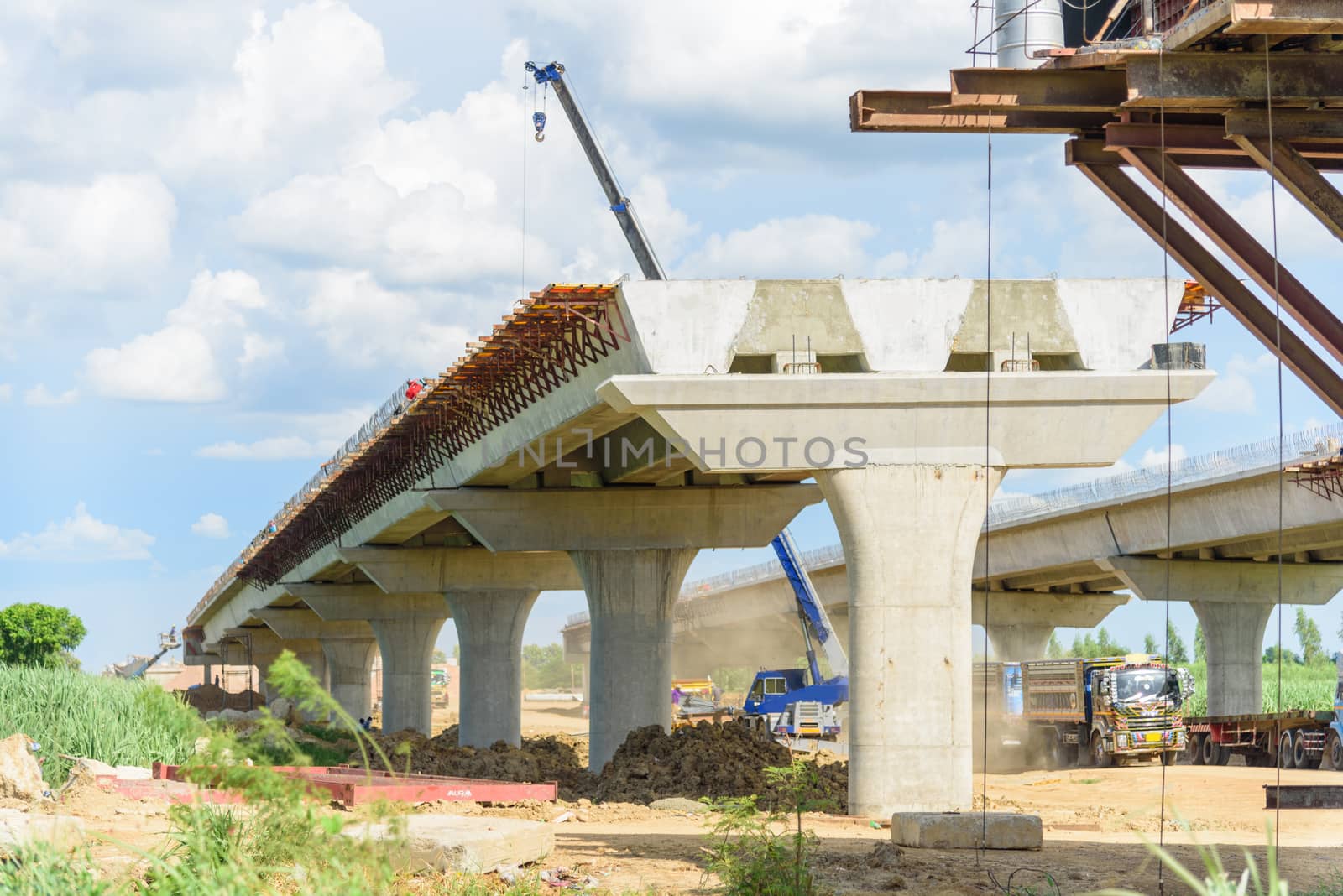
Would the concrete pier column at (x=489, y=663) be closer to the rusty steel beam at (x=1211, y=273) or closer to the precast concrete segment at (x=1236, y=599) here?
the precast concrete segment at (x=1236, y=599)

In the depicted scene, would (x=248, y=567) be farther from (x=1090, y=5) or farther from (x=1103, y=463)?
(x=1090, y=5)

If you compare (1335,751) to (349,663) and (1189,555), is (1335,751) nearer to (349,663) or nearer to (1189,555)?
(1189,555)

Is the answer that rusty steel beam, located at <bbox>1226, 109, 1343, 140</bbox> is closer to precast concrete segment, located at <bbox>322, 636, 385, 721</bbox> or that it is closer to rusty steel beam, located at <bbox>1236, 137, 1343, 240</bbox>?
rusty steel beam, located at <bbox>1236, 137, 1343, 240</bbox>

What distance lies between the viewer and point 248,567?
70.9 metres

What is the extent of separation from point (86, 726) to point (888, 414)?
11.3 m

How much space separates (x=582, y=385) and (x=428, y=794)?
25.7 feet

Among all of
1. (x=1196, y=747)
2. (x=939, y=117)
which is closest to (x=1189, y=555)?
(x=1196, y=747)

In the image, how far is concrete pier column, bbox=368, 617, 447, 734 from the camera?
184 ft

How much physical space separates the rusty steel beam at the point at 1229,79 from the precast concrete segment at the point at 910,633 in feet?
27.5

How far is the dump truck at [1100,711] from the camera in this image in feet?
133

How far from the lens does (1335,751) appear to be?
37781 mm

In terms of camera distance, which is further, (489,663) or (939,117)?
(489,663)

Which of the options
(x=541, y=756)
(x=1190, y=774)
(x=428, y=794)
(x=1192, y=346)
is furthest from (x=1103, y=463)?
(x=541, y=756)

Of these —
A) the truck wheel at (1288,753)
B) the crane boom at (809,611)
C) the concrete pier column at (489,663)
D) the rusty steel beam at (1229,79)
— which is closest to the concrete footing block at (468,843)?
the rusty steel beam at (1229,79)
